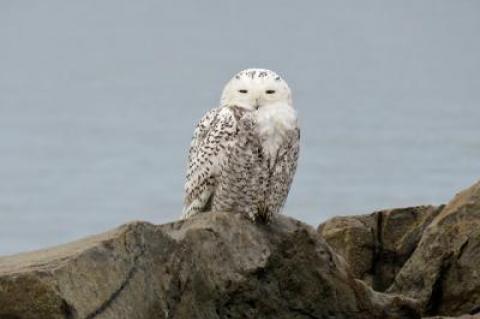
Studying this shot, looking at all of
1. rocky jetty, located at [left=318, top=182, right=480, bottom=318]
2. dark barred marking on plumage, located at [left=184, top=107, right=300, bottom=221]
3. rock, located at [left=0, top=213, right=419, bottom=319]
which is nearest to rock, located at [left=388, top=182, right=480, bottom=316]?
rocky jetty, located at [left=318, top=182, right=480, bottom=318]

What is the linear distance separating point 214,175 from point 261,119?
643mm

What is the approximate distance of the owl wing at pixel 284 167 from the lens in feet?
41.9

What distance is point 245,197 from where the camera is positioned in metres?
12.9

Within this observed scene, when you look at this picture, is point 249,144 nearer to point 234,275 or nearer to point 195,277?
point 234,275

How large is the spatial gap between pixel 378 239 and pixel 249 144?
247 cm

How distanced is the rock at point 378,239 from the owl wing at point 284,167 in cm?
154

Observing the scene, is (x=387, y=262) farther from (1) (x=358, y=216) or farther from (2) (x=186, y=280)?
(2) (x=186, y=280)

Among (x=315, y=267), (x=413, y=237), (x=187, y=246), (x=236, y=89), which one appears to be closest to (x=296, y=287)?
(x=315, y=267)

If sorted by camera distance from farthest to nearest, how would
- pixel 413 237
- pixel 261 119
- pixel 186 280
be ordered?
pixel 413 237, pixel 261 119, pixel 186 280

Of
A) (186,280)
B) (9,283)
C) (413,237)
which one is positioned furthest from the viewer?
(413,237)

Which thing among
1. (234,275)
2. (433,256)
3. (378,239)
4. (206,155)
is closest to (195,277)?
(234,275)

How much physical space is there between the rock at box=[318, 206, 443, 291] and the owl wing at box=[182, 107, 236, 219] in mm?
1679

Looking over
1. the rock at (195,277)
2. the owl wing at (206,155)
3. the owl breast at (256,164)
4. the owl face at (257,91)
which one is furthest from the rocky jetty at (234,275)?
the owl face at (257,91)

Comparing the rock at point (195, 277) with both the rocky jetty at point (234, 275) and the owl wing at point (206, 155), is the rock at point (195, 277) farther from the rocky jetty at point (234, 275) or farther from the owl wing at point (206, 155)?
the owl wing at point (206, 155)
